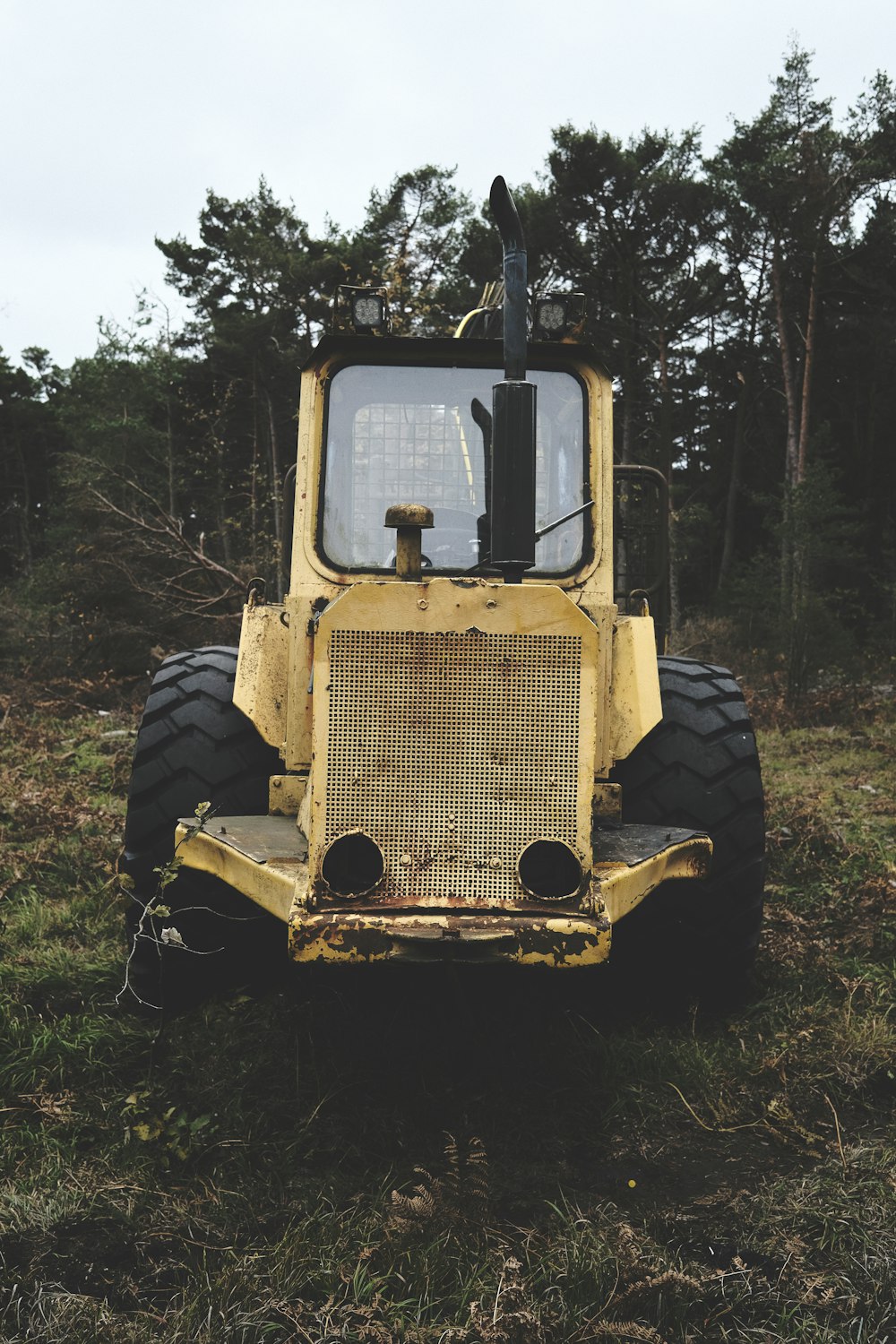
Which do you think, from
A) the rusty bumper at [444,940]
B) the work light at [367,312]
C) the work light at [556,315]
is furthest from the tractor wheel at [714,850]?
the work light at [367,312]

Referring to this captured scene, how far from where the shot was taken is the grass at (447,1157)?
241 centimetres

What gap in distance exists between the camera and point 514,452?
2.89 meters

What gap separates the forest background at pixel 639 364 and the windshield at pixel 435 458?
7.76 metres

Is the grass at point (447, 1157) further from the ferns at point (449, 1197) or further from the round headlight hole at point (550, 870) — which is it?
the round headlight hole at point (550, 870)

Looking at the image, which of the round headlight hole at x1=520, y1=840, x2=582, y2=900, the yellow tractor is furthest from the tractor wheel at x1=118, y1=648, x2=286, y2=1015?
the round headlight hole at x1=520, y1=840, x2=582, y2=900

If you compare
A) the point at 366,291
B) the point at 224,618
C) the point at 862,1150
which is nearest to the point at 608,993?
the point at 862,1150

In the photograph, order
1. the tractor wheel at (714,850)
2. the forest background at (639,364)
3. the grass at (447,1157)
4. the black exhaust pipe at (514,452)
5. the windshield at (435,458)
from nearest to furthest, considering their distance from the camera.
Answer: the grass at (447,1157) → the black exhaust pipe at (514,452) → the tractor wheel at (714,850) → the windshield at (435,458) → the forest background at (639,364)

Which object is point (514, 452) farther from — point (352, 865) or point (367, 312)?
point (367, 312)

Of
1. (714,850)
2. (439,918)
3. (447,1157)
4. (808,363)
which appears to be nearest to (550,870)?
(439,918)

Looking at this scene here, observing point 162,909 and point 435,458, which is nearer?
point 162,909

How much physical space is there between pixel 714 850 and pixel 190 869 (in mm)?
1813

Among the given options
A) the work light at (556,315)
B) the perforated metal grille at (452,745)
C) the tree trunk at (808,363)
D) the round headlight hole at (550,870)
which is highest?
the tree trunk at (808,363)

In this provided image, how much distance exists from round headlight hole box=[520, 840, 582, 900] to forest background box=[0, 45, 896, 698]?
8.91m

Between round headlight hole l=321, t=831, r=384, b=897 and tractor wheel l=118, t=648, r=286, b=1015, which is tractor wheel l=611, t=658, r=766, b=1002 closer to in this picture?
round headlight hole l=321, t=831, r=384, b=897
